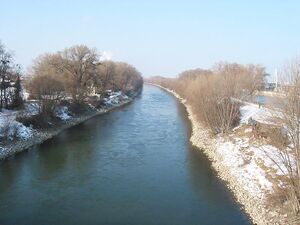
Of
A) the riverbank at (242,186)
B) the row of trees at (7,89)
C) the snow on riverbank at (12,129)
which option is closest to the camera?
the riverbank at (242,186)

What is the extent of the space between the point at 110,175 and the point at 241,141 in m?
11.6

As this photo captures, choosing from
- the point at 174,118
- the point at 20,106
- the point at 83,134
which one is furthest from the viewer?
the point at 174,118

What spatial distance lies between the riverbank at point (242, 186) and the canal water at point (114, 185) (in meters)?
0.57

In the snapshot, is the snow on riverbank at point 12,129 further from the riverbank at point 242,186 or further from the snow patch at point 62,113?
the riverbank at point 242,186

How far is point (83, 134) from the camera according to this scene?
3906 centimetres

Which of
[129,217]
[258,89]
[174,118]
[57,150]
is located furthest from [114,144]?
[258,89]

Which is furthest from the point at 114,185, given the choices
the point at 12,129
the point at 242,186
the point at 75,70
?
the point at 75,70

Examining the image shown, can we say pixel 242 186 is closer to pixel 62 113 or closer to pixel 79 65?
pixel 62 113

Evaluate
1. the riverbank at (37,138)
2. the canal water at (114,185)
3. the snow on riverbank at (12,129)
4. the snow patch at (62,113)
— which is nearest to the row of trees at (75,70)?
the snow patch at (62,113)

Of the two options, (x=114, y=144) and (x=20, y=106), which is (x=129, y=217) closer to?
(x=114, y=144)

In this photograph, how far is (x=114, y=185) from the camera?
22.2 m

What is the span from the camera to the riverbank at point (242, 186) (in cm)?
1731

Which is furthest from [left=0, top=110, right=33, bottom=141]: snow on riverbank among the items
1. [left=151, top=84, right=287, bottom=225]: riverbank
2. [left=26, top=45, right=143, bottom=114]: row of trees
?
[left=151, top=84, right=287, bottom=225]: riverbank

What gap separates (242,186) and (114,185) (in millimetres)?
7206
